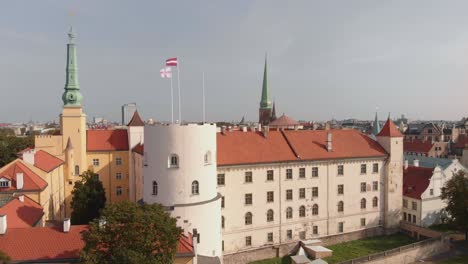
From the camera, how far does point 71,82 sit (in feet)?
175

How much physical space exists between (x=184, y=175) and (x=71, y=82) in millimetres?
29044

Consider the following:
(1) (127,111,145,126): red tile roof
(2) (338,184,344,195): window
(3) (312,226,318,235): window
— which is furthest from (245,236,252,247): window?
(1) (127,111,145,126): red tile roof

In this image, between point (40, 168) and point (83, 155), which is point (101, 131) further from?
point (40, 168)

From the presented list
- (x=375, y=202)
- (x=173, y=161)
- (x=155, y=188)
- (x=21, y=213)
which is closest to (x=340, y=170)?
(x=375, y=202)

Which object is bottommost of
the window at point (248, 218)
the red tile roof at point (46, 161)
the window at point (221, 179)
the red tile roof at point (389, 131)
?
the window at point (248, 218)

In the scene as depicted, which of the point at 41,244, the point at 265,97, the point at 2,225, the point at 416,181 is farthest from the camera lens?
the point at 265,97

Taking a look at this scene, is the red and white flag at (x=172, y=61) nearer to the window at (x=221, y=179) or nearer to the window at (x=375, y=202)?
the window at (x=221, y=179)

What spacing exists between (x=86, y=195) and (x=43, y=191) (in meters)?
5.06

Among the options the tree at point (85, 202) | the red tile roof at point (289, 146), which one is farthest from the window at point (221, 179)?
the tree at point (85, 202)

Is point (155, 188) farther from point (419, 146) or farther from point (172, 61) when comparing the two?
point (419, 146)

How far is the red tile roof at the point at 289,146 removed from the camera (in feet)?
141

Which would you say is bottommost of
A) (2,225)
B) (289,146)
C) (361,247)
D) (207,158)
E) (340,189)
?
(361,247)

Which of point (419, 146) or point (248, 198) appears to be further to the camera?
point (419, 146)

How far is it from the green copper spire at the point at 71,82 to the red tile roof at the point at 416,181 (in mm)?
47067
